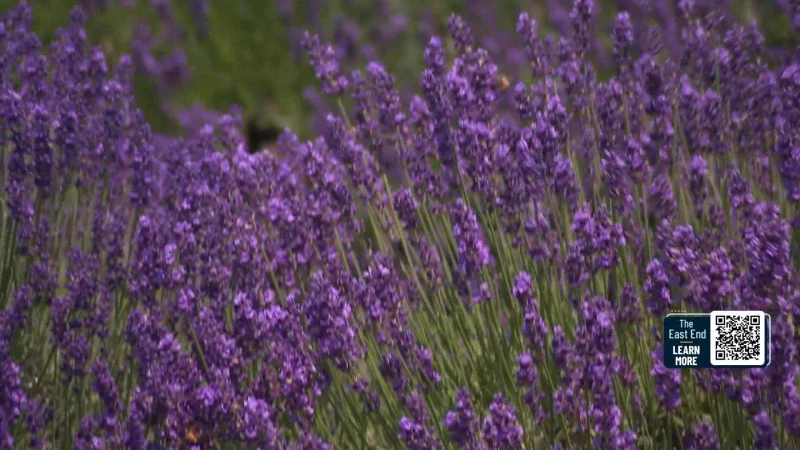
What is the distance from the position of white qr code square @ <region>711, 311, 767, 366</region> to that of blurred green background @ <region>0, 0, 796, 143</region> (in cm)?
400

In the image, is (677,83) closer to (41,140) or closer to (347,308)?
(347,308)

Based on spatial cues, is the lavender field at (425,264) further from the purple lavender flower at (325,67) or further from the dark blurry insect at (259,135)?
the dark blurry insect at (259,135)

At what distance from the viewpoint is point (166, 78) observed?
20.0 feet

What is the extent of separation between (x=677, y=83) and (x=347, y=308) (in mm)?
1193

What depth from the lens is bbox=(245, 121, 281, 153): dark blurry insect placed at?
603 cm

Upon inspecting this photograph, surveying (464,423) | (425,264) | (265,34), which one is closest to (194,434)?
(464,423)

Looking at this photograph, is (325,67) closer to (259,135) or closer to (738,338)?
(738,338)

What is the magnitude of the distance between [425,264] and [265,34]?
3974 mm

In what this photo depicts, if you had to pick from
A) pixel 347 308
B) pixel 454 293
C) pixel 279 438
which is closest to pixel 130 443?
pixel 279 438

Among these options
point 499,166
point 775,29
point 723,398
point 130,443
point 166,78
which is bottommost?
point 130,443

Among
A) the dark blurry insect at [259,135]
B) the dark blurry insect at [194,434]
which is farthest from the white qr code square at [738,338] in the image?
the dark blurry insect at [259,135]

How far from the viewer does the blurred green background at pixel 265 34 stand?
5.98 metres
